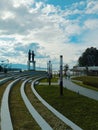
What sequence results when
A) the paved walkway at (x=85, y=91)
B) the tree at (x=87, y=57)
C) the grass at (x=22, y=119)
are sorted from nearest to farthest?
1. the grass at (x=22, y=119)
2. the paved walkway at (x=85, y=91)
3. the tree at (x=87, y=57)

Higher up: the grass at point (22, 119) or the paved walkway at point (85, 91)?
the paved walkway at point (85, 91)

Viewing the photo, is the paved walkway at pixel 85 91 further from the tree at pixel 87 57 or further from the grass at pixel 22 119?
the tree at pixel 87 57

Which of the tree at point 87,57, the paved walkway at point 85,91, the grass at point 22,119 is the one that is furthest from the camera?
the tree at point 87,57

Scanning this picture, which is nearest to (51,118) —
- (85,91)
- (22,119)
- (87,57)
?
(22,119)

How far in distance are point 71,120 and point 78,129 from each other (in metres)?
1.67

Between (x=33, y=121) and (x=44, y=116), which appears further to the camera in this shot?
(x=44, y=116)

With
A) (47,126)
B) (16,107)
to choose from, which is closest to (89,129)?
(47,126)

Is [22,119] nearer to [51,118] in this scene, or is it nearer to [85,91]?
[51,118]

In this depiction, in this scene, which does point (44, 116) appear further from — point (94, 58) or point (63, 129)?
point (94, 58)

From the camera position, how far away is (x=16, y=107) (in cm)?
1438

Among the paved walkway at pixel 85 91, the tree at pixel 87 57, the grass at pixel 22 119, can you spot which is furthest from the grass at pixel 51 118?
the tree at pixel 87 57

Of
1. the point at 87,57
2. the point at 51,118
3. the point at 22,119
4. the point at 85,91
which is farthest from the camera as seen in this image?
the point at 87,57

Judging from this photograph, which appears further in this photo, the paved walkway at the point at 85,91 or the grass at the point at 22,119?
the paved walkway at the point at 85,91

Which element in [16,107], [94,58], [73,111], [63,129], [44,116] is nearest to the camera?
[63,129]
